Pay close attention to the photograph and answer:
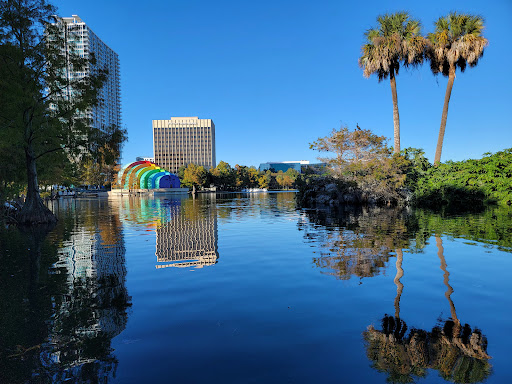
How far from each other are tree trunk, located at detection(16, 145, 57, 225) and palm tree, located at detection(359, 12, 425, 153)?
1161 inches

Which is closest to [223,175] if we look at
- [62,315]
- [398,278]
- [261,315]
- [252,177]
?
[252,177]

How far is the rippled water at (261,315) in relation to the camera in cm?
355

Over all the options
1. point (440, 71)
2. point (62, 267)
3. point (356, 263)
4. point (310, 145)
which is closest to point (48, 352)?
point (62, 267)

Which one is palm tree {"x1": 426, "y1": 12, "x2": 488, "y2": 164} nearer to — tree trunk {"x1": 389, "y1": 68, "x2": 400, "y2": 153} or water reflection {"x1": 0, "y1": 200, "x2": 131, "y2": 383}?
tree trunk {"x1": 389, "y1": 68, "x2": 400, "y2": 153}

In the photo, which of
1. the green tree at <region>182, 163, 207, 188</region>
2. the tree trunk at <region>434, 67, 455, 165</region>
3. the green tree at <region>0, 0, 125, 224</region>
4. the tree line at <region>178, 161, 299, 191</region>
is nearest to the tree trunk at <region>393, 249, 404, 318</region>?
the green tree at <region>0, 0, 125, 224</region>

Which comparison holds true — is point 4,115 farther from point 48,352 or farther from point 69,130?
point 48,352

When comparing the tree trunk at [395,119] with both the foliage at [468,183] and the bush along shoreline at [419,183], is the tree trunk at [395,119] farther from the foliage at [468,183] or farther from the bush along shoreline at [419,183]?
the foliage at [468,183]

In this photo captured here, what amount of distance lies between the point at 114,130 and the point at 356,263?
766 inches

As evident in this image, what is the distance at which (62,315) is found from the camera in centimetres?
518

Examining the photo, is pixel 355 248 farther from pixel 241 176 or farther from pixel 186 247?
pixel 241 176

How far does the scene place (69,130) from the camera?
827 inches

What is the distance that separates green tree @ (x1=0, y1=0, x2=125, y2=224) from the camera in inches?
708

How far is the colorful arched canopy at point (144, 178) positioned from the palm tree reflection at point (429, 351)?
9137cm

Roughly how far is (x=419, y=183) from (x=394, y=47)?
43.4 ft
